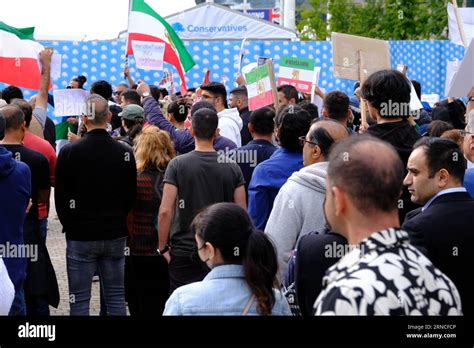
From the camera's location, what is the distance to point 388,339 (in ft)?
10.4

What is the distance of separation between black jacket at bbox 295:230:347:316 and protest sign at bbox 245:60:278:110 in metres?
5.28

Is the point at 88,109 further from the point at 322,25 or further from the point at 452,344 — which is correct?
the point at 322,25

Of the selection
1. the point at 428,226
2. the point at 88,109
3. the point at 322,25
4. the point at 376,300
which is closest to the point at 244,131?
the point at 88,109

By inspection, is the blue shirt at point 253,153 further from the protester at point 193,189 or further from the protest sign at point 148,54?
the protest sign at point 148,54

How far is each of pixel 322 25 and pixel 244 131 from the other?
25493 mm

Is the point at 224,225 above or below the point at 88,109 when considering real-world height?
below

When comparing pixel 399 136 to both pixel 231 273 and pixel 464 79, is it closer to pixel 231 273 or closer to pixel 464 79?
pixel 231 273

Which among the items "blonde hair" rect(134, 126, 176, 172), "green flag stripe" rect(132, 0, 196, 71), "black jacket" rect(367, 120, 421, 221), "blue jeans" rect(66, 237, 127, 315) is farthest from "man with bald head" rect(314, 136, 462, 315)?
"green flag stripe" rect(132, 0, 196, 71)

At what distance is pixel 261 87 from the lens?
9633mm

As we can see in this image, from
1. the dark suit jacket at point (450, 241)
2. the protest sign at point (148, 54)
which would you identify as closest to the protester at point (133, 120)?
the protest sign at point (148, 54)

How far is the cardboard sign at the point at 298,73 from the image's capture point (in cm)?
1064

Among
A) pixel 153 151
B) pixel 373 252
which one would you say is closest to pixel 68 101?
pixel 153 151

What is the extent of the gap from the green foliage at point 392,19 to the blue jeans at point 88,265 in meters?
21.5

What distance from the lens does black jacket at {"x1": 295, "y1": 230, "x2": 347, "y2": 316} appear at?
398cm
